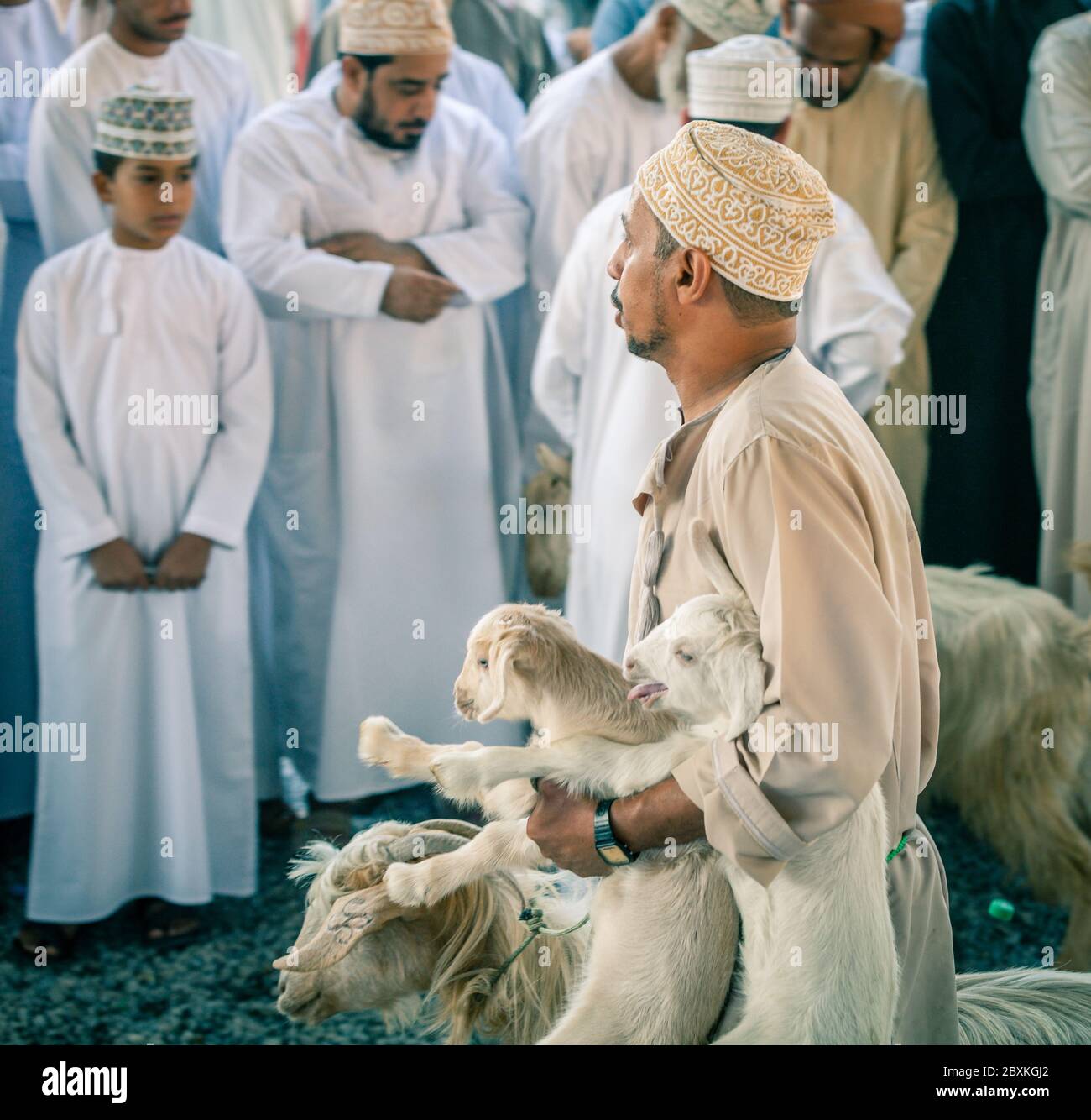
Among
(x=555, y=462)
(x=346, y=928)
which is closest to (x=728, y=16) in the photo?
(x=555, y=462)

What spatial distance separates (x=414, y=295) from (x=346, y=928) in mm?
2667

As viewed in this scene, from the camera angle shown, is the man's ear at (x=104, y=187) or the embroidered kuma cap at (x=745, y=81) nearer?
the embroidered kuma cap at (x=745, y=81)

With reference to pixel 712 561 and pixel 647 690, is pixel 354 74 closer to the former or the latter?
pixel 712 561

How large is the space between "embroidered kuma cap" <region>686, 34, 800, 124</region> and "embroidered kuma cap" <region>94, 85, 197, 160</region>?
151 centimetres

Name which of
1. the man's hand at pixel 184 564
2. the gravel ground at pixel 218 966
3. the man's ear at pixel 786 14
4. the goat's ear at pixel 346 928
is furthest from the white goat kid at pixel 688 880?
the man's ear at pixel 786 14

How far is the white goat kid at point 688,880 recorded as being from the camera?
1.67 metres

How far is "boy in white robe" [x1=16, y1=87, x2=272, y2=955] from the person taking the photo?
3.91 m

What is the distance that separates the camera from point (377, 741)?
1.87m

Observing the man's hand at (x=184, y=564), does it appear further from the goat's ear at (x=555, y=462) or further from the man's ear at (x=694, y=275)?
the man's ear at (x=694, y=275)

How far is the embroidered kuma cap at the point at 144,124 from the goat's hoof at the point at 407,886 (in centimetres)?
270

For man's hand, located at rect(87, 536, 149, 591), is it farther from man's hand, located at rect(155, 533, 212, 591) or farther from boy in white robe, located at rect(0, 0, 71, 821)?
boy in white robe, located at rect(0, 0, 71, 821)

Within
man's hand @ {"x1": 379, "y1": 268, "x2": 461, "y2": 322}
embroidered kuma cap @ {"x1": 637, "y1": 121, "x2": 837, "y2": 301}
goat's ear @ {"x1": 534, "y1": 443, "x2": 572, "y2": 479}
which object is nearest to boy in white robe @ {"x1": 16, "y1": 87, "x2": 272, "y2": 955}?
man's hand @ {"x1": 379, "y1": 268, "x2": 461, "y2": 322}

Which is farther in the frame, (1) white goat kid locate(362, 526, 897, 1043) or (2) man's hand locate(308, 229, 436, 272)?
(2) man's hand locate(308, 229, 436, 272)
